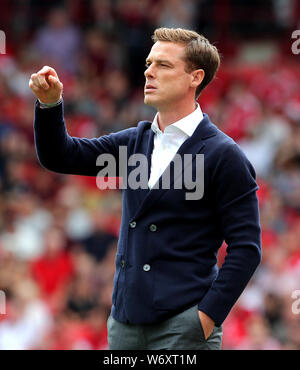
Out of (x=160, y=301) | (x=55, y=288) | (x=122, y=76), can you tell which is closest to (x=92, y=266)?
(x=55, y=288)

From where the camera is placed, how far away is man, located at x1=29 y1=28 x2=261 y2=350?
287 cm

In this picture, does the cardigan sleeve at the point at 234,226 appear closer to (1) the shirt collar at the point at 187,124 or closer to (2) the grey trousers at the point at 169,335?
(2) the grey trousers at the point at 169,335

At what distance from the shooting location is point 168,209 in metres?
A: 2.92

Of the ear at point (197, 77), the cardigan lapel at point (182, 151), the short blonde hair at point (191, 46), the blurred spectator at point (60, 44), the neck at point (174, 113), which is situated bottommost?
the cardigan lapel at point (182, 151)

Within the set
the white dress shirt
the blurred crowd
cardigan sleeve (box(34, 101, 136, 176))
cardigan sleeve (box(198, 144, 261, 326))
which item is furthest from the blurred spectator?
cardigan sleeve (box(198, 144, 261, 326))

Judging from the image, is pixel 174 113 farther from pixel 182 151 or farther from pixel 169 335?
pixel 169 335

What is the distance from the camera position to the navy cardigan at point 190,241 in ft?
9.41

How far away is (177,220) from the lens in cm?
291

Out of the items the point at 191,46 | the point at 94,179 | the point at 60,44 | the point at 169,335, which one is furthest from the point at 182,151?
the point at 60,44

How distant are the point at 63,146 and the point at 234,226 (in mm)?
698

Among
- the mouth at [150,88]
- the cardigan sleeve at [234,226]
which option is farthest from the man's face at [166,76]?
the cardigan sleeve at [234,226]

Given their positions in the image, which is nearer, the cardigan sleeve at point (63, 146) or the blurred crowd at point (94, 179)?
the cardigan sleeve at point (63, 146)
